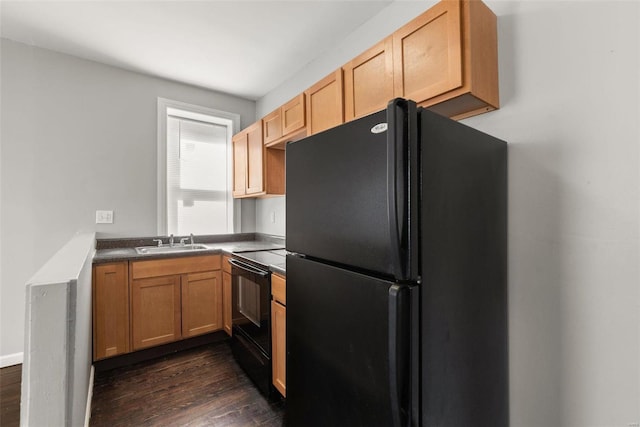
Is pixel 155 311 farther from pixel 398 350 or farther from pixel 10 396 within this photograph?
pixel 398 350

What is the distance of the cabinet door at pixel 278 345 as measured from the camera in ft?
5.66

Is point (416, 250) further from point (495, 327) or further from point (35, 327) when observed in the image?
point (35, 327)

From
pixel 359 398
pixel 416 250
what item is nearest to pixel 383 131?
pixel 416 250

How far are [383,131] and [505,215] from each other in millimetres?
779

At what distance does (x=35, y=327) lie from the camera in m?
0.72

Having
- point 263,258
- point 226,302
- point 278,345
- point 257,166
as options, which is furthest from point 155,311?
point 257,166

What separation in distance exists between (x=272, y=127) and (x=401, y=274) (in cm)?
204

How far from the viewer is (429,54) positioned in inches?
49.1

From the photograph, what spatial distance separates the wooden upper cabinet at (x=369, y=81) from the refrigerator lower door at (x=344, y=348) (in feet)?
2.99

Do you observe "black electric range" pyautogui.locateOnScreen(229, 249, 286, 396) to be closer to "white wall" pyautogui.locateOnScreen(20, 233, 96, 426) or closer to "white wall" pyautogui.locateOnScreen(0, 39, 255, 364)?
"white wall" pyautogui.locateOnScreen(20, 233, 96, 426)

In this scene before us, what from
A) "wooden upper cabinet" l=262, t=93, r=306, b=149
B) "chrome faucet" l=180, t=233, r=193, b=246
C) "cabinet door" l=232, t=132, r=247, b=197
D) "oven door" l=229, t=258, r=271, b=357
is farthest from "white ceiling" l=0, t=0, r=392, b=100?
"oven door" l=229, t=258, r=271, b=357

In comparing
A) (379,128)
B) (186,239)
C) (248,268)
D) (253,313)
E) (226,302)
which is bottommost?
(226,302)

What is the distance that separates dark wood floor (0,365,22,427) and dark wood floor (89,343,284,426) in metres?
0.40

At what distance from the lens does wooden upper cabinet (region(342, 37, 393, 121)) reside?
1444 mm
